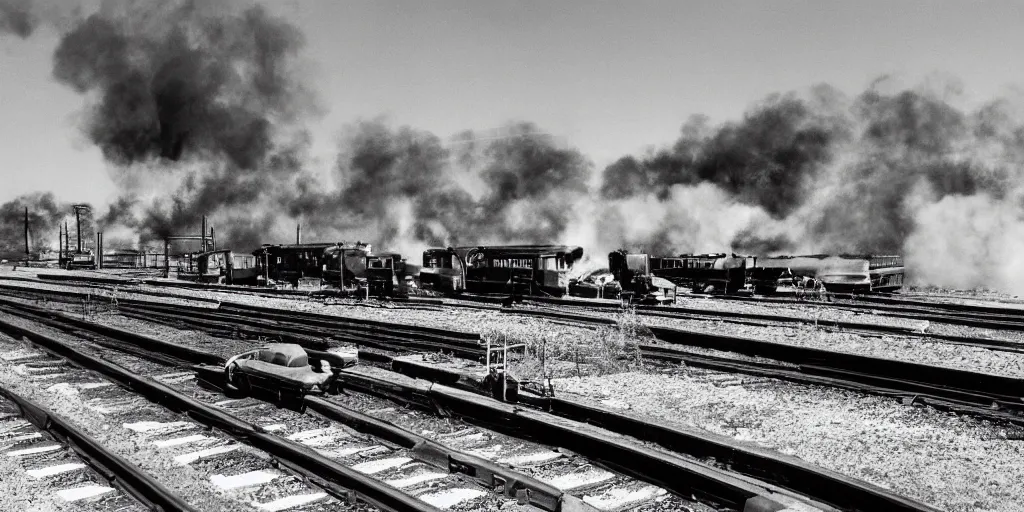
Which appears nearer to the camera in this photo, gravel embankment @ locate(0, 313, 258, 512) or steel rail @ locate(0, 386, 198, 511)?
steel rail @ locate(0, 386, 198, 511)

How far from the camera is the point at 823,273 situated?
994 inches

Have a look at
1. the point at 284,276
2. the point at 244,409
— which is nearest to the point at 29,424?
the point at 244,409

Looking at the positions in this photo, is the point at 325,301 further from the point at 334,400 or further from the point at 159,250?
the point at 159,250

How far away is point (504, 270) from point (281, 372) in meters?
16.7

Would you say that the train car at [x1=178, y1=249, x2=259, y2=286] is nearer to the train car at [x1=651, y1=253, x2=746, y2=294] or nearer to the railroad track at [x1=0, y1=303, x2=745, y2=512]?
the train car at [x1=651, y1=253, x2=746, y2=294]

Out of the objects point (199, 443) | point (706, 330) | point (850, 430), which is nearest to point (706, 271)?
point (706, 330)

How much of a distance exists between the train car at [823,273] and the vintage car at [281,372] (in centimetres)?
2035

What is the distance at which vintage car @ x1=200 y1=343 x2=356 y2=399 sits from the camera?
7.34m

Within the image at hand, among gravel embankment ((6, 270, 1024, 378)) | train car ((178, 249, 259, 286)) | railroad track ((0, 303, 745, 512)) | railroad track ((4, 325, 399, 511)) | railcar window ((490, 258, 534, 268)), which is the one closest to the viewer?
railroad track ((0, 303, 745, 512))

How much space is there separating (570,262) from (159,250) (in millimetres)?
71781

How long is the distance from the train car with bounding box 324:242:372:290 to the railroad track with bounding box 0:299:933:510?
22424mm

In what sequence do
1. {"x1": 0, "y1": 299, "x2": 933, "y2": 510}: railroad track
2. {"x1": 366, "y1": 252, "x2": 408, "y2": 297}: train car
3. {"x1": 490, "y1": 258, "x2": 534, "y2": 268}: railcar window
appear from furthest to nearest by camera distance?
{"x1": 366, "y1": 252, "x2": 408, "y2": 297}: train car → {"x1": 490, "y1": 258, "x2": 534, "y2": 268}: railcar window → {"x1": 0, "y1": 299, "x2": 933, "y2": 510}: railroad track

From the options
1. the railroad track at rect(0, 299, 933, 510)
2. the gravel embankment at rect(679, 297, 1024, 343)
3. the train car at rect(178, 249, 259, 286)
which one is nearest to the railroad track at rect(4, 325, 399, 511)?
the railroad track at rect(0, 299, 933, 510)

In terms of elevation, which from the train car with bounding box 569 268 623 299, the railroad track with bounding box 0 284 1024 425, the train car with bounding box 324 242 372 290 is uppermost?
the train car with bounding box 324 242 372 290
